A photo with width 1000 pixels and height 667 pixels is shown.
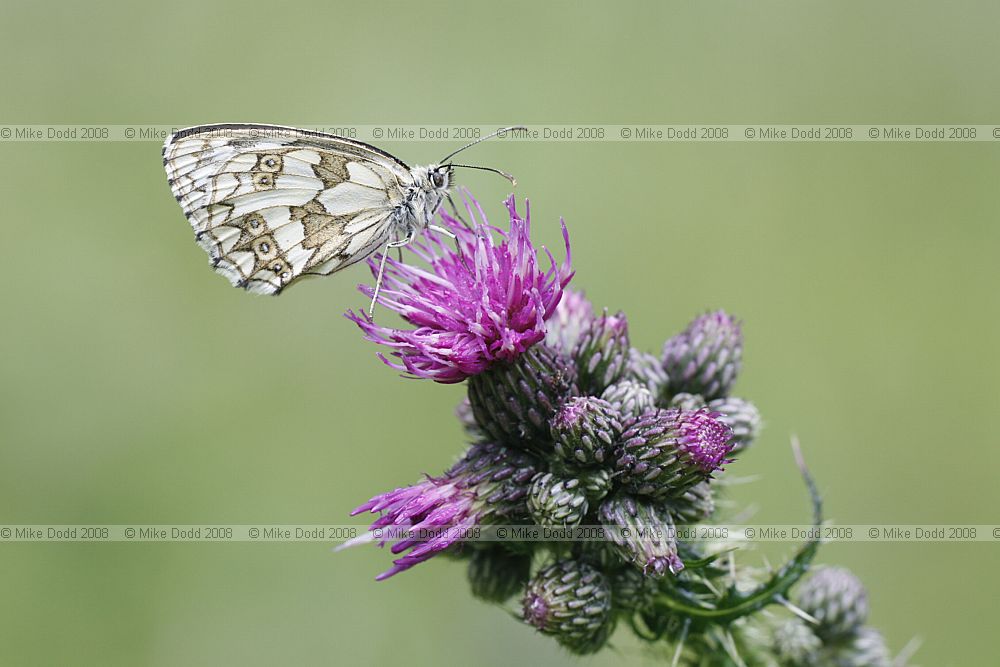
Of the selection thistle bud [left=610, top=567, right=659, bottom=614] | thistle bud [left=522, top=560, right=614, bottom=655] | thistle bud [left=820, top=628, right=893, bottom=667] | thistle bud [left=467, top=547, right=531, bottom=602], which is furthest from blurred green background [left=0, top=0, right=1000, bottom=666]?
thistle bud [left=522, top=560, right=614, bottom=655]

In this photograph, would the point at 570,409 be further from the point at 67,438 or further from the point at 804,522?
the point at 67,438

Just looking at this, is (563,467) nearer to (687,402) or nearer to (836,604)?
(687,402)

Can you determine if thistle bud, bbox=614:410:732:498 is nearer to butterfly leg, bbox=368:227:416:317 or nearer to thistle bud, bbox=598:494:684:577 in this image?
thistle bud, bbox=598:494:684:577

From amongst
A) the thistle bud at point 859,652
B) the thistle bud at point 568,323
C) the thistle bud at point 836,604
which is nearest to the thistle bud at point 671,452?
the thistle bud at point 568,323

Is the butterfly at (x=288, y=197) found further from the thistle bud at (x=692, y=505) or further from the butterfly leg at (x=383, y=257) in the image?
the thistle bud at (x=692, y=505)

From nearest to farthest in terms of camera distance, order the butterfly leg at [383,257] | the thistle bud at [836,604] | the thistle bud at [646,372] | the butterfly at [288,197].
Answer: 1. the butterfly leg at [383,257]
2. the thistle bud at [646,372]
3. the butterfly at [288,197]
4. the thistle bud at [836,604]

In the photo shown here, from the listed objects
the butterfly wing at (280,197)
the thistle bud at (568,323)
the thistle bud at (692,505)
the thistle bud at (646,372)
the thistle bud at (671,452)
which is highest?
the butterfly wing at (280,197)

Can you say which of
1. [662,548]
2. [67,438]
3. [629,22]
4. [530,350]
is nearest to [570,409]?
[530,350]
